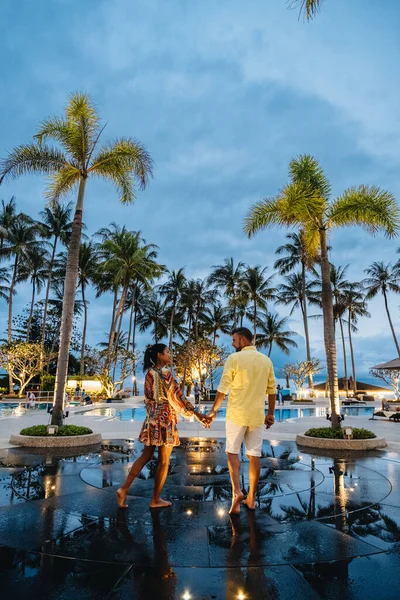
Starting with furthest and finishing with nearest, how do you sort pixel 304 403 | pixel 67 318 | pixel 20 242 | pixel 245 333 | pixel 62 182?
pixel 20 242 → pixel 304 403 → pixel 62 182 → pixel 67 318 → pixel 245 333

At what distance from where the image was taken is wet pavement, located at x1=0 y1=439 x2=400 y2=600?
246 cm

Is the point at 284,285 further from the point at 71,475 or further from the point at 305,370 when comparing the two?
the point at 71,475

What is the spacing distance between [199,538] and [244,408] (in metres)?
1.25

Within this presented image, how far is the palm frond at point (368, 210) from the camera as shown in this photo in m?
10.0

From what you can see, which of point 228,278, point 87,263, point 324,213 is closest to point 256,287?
point 228,278

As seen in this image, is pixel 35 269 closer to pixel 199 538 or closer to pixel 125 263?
pixel 125 263

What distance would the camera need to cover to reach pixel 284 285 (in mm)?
44062

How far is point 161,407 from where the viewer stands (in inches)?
158

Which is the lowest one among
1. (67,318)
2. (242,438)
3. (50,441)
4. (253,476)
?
(50,441)

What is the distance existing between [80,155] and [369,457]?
10789 mm

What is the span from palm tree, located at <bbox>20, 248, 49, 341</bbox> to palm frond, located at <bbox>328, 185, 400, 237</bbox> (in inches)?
1289

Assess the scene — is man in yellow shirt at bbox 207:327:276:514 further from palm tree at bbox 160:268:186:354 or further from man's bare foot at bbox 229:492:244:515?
palm tree at bbox 160:268:186:354

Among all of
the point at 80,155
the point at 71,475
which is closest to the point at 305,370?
the point at 80,155

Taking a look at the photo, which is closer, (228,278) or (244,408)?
(244,408)
